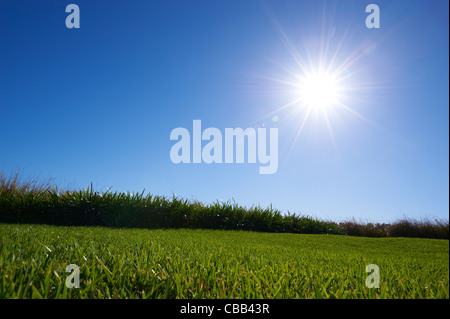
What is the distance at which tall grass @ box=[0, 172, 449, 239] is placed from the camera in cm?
780

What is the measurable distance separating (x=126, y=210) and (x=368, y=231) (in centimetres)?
844

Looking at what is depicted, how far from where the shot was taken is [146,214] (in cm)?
821

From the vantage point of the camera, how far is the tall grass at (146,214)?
780 centimetres

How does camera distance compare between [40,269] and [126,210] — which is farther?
[126,210]

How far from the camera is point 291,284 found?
2.00 m

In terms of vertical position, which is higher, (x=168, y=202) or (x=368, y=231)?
(x=168, y=202)
